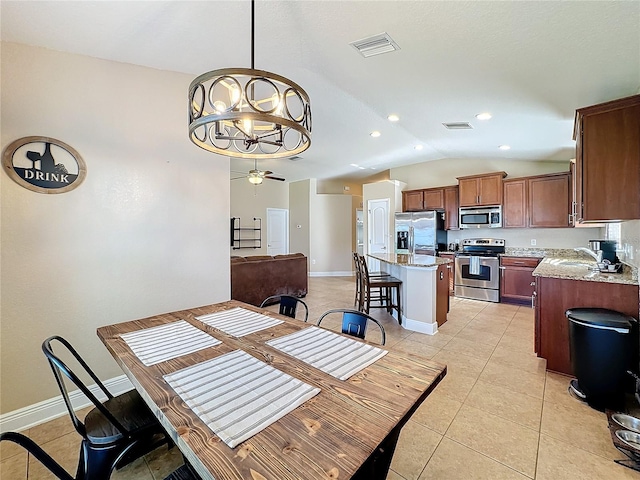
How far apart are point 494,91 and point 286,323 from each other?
2.95 m

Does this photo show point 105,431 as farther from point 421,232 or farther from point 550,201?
point 550,201

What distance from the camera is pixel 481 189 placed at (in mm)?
5520

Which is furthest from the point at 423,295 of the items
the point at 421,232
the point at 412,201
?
the point at 412,201

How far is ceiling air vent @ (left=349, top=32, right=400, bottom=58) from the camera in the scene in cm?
213

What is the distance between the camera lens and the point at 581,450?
174 centimetres

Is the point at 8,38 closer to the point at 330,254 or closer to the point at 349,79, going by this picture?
the point at 349,79

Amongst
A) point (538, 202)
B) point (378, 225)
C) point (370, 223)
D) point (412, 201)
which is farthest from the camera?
point (370, 223)

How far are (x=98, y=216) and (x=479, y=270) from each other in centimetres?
576

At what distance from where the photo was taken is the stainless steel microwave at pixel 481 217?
534 centimetres

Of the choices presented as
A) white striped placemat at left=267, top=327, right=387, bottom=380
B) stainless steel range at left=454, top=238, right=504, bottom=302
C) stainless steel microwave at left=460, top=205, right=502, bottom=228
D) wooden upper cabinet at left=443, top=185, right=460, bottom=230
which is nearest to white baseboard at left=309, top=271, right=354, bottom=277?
wooden upper cabinet at left=443, top=185, right=460, bottom=230

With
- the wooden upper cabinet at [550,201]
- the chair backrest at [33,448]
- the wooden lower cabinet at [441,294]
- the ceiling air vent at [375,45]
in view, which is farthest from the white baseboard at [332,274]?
the chair backrest at [33,448]

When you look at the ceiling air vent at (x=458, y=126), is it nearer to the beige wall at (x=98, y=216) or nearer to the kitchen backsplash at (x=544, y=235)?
the kitchen backsplash at (x=544, y=235)

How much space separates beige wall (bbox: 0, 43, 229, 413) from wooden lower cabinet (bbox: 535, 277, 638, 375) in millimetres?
3361

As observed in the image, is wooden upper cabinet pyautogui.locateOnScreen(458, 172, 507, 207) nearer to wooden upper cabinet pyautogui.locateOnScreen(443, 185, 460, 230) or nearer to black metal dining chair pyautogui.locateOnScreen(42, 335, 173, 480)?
wooden upper cabinet pyautogui.locateOnScreen(443, 185, 460, 230)
